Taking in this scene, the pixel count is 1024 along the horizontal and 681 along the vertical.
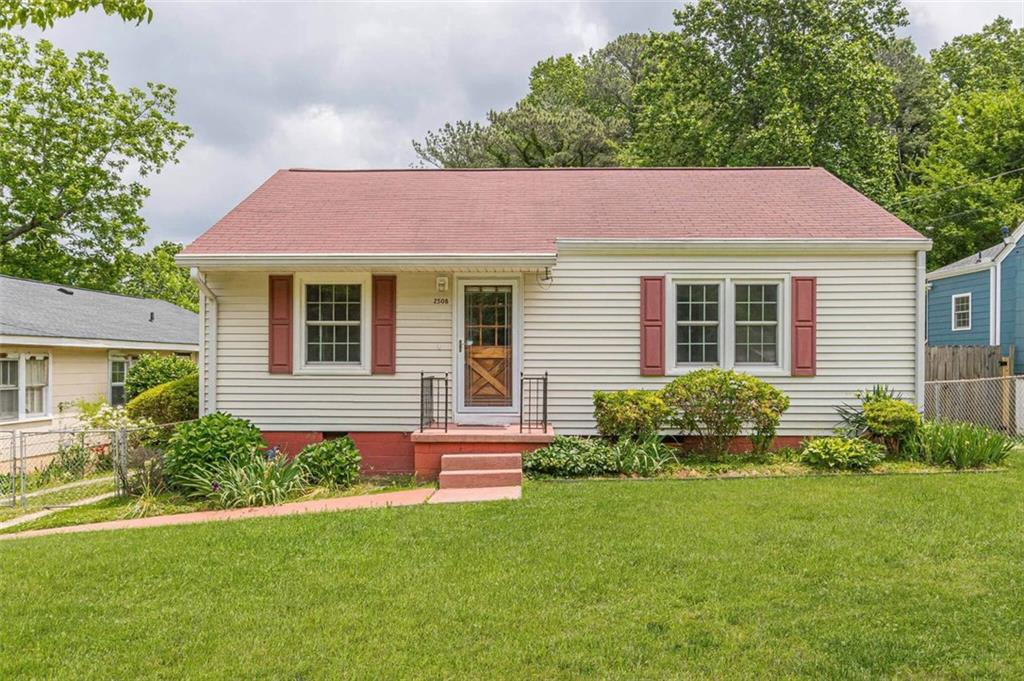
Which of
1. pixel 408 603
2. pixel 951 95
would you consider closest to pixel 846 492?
pixel 408 603

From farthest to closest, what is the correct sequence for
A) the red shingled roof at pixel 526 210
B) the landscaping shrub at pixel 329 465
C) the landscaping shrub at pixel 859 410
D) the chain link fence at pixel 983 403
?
the chain link fence at pixel 983 403 → the red shingled roof at pixel 526 210 → the landscaping shrub at pixel 859 410 → the landscaping shrub at pixel 329 465

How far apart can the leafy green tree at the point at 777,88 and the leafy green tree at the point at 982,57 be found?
8622mm

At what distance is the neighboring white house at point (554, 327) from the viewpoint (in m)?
8.48

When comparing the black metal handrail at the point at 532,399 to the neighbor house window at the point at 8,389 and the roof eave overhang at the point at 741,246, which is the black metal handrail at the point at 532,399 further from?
the neighbor house window at the point at 8,389

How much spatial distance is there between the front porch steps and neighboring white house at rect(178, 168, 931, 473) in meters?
0.92

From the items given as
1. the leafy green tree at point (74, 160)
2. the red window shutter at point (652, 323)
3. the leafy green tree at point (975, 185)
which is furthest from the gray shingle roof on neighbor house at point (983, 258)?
the leafy green tree at point (74, 160)

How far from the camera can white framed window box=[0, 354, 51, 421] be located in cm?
1095

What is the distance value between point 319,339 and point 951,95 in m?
27.9

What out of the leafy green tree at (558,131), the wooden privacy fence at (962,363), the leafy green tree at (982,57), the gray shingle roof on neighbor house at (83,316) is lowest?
the wooden privacy fence at (962,363)

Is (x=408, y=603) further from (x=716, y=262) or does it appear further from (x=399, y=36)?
(x=399, y=36)

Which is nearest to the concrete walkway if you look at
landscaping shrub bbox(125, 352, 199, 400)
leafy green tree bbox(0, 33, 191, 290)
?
landscaping shrub bbox(125, 352, 199, 400)

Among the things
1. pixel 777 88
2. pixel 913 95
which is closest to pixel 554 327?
pixel 777 88

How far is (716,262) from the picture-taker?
336 inches

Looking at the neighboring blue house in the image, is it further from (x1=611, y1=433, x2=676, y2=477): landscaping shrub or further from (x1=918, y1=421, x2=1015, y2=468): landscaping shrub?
(x1=611, y1=433, x2=676, y2=477): landscaping shrub
